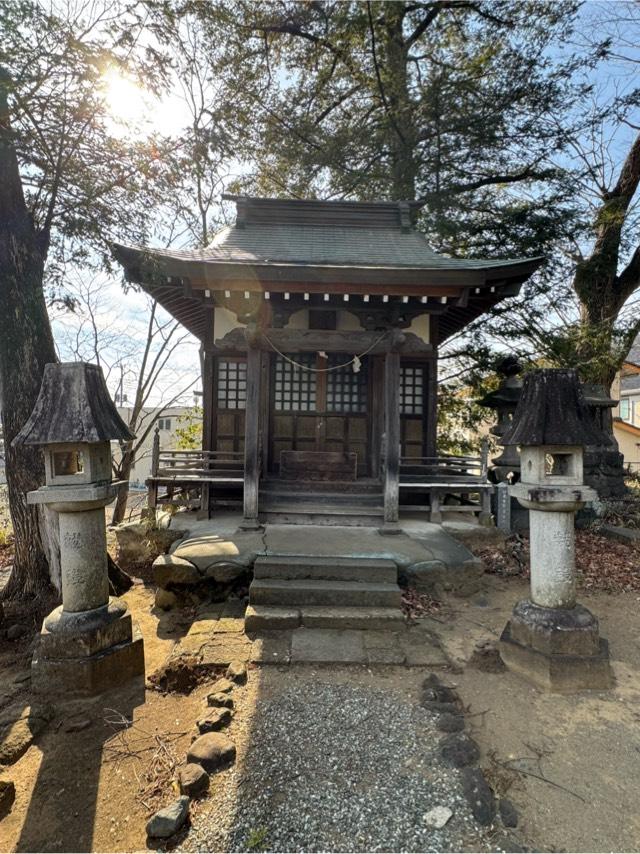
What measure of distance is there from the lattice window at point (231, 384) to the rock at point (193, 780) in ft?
19.4

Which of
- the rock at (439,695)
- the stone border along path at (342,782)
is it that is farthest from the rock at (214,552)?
the rock at (439,695)

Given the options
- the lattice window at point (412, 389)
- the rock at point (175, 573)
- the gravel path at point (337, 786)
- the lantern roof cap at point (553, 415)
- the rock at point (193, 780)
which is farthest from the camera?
the lattice window at point (412, 389)

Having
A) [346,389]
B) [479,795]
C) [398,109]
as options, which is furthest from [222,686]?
[398,109]

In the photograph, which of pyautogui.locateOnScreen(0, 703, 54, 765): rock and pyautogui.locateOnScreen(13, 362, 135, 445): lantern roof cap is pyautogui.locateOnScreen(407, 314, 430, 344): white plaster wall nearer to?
pyautogui.locateOnScreen(13, 362, 135, 445): lantern roof cap

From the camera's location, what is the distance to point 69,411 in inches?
130

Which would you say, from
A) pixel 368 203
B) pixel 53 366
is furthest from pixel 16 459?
pixel 368 203

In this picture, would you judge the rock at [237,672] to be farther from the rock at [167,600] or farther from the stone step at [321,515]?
the stone step at [321,515]

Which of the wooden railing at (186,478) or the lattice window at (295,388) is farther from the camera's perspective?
the lattice window at (295,388)

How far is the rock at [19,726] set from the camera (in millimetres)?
2621

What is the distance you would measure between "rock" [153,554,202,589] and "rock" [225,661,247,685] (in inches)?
61.0

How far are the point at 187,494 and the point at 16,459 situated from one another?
305 cm

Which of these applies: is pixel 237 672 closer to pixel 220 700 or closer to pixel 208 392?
pixel 220 700

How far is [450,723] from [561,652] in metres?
1.17

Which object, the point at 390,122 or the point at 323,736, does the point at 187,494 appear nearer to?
the point at 323,736
